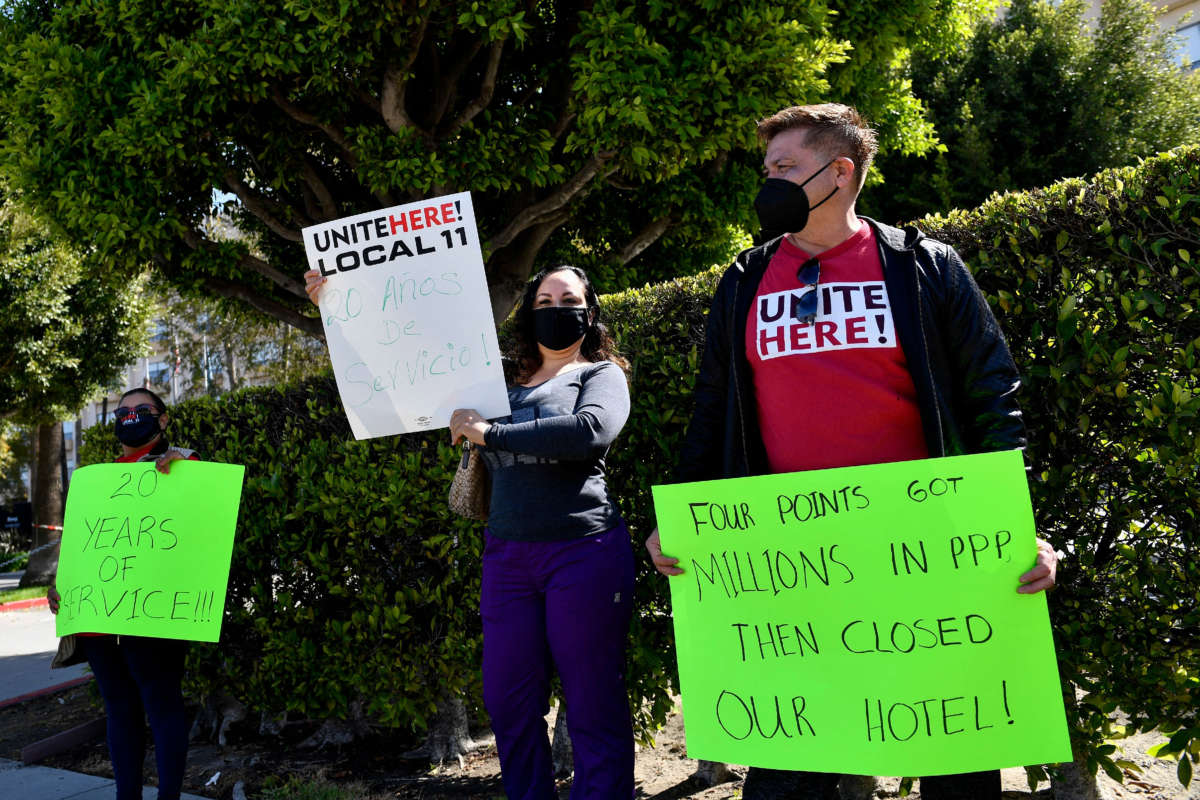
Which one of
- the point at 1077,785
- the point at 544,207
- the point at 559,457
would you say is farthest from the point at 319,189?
the point at 1077,785

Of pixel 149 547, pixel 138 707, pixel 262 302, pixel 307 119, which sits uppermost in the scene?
pixel 307 119

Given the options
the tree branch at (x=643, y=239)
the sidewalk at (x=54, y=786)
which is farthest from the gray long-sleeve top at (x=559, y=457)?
the tree branch at (x=643, y=239)

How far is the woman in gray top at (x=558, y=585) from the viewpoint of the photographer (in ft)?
8.39

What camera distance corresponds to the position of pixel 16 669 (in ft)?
24.2

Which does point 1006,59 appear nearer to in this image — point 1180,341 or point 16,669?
point 1180,341

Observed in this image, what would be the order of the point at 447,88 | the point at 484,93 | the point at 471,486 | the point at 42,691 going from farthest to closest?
the point at 447,88, the point at 484,93, the point at 42,691, the point at 471,486

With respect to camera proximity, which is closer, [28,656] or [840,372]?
[840,372]

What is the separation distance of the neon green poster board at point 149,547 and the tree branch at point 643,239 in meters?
5.17

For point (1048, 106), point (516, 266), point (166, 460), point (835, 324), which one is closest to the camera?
point (835, 324)

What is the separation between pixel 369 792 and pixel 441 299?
2263 millimetres

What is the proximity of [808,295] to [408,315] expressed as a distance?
1.42 metres

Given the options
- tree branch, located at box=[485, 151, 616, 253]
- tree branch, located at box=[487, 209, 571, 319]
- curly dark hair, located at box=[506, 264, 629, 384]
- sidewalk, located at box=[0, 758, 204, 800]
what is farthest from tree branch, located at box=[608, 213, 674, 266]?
sidewalk, located at box=[0, 758, 204, 800]

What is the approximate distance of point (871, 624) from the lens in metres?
1.95

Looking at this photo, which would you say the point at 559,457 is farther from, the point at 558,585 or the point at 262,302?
the point at 262,302
